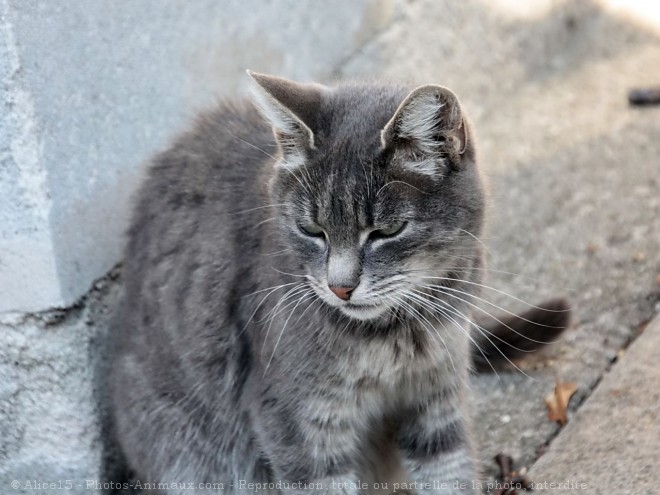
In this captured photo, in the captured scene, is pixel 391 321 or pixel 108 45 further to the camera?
pixel 108 45

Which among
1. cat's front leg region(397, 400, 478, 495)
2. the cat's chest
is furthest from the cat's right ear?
cat's front leg region(397, 400, 478, 495)

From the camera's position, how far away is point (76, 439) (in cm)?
272

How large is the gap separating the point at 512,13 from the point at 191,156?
2.65m

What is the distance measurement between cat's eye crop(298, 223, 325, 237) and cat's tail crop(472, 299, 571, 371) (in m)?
0.84

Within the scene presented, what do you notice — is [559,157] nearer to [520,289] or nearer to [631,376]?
[520,289]

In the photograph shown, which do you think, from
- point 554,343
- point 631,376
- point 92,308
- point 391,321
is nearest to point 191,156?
point 92,308

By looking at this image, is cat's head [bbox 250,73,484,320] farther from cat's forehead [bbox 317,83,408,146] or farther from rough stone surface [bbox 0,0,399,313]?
rough stone surface [bbox 0,0,399,313]

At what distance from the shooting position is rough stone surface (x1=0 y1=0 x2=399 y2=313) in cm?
245

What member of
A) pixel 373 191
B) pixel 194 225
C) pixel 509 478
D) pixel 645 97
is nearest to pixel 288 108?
pixel 373 191

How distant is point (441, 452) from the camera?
2.53 metres

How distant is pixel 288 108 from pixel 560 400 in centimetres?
137

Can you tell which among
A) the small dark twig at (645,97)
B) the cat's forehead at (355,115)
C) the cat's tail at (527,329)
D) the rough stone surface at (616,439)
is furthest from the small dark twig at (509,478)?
the small dark twig at (645,97)

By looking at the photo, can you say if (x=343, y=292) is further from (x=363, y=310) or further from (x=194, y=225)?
(x=194, y=225)

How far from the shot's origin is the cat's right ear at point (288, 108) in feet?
6.97
